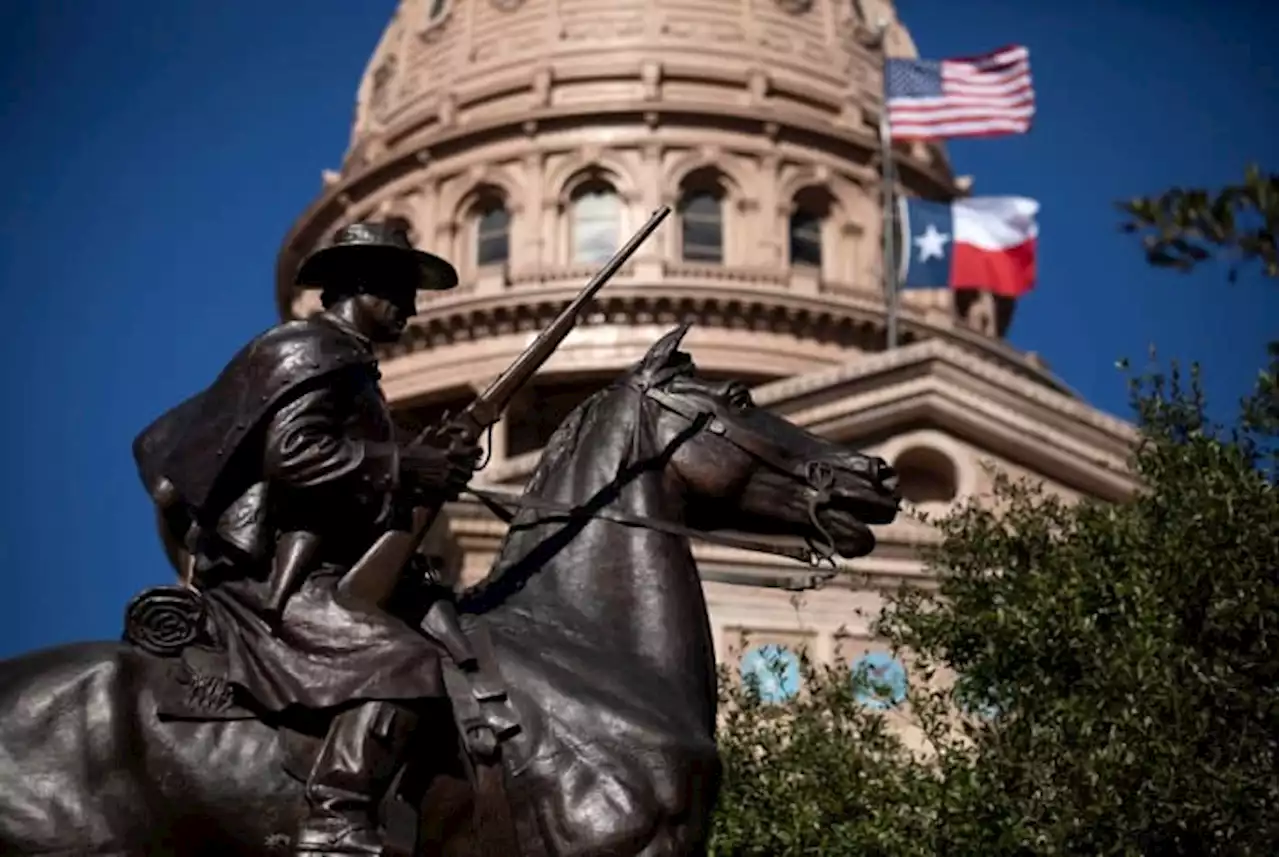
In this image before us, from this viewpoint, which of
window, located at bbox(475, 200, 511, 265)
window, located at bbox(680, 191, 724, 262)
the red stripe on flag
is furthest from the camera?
window, located at bbox(475, 200, 511, 265)

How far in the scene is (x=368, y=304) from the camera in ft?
24.9

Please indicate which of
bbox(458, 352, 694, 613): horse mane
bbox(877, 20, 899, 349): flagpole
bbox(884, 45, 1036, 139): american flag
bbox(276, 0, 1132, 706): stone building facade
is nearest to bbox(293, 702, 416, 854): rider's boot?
bbox(458, 352, 694, 613): horse mane

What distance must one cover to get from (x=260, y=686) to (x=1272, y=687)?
961 cm

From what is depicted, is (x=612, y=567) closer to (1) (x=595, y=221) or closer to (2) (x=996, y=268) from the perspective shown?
(2) (x=996, y=268)

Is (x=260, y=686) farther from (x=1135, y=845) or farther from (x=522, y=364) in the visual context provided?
(x=1135, y=845)

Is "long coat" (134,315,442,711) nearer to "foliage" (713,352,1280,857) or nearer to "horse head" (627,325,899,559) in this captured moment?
"horse head" (627,325,899,559)

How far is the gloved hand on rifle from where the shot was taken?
279 inches

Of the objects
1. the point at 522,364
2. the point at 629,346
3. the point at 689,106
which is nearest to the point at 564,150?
the point at 689,106

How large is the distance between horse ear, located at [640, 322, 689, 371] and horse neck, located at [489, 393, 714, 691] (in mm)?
141

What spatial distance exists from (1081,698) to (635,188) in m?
36.7

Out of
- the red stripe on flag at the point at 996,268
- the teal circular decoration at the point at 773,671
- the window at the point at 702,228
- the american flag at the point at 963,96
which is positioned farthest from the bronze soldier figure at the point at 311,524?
the window at the point at 702,228

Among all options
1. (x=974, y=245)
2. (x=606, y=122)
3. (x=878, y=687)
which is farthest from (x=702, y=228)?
(x=878, y=687)

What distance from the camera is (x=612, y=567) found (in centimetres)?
754

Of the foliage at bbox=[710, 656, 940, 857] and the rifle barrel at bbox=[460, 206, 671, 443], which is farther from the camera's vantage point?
the foliage at bbox=[710, 656, 940, 857]
